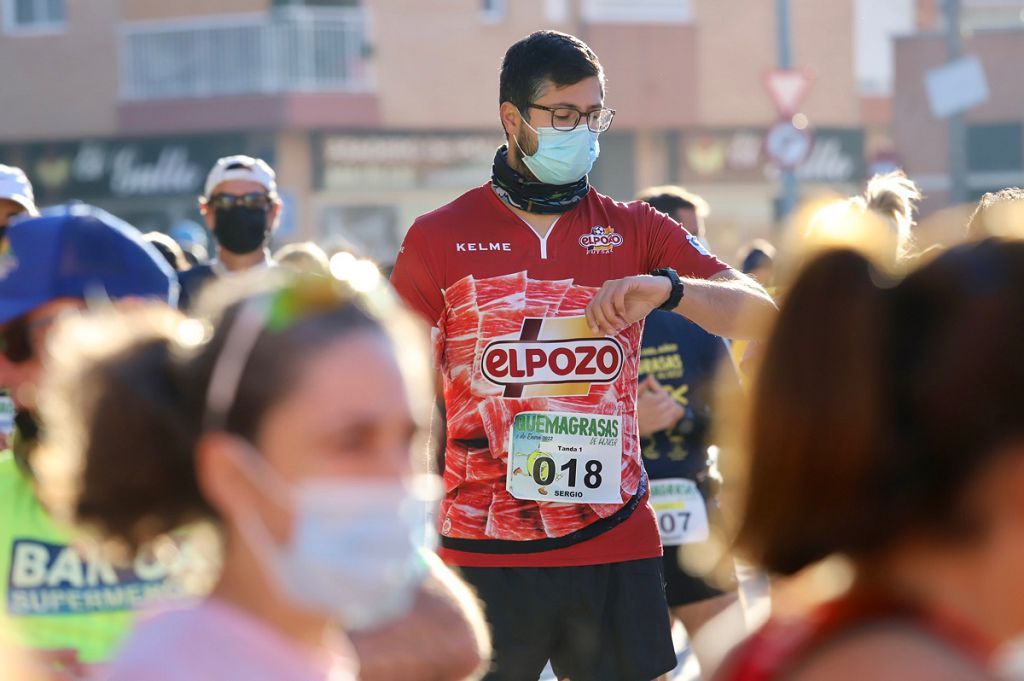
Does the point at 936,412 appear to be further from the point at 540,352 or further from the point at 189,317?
the point at 540,352

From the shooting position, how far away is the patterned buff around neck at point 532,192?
5102mm

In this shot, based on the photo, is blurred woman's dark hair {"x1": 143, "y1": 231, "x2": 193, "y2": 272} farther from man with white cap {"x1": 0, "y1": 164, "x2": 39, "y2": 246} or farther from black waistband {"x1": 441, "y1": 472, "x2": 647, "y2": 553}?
black waistband {"x1": 441, "y1": 472, "x2": 647, "y2": 553}

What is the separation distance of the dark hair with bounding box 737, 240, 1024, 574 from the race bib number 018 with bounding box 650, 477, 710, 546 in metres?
4.99

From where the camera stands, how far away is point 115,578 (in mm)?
2982

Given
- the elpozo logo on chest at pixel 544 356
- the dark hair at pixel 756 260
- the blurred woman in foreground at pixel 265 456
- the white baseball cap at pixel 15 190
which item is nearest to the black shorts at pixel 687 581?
the elpozo logo on chest at pixel 544 356

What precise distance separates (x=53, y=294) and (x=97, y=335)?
0.73 m

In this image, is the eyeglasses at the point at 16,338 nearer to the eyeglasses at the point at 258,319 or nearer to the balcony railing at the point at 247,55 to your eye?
the eyeglasses at the point at 258,319

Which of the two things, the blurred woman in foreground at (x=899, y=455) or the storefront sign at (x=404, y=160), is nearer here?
the blurred woman in foreground at (x=899, y=455)

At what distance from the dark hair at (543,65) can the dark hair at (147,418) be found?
2860 mm

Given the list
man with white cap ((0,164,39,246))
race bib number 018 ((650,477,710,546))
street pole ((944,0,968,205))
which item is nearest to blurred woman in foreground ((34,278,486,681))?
man with white cap ((0,164,39,246))

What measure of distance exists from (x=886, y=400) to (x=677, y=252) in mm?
3201

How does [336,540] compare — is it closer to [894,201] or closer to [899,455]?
[899,455]

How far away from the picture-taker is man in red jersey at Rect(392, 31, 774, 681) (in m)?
4.92

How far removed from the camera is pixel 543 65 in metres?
5.14
